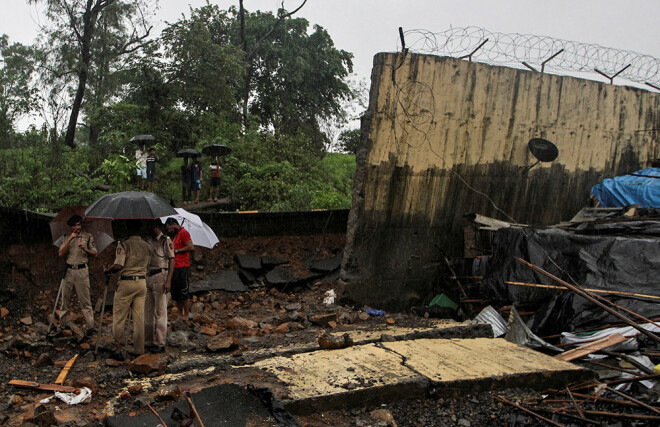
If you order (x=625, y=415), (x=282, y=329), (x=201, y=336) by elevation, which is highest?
(x=625, y=415)

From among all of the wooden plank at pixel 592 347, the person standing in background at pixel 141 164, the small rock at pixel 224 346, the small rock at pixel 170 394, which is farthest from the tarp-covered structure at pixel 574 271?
the person standing in background at pixel 141 164

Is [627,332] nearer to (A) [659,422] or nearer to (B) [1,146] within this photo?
(A) [659,422]

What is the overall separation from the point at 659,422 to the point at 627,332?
1865 mm

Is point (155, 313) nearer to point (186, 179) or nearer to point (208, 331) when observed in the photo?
point (208, 331)

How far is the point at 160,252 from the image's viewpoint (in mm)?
6090

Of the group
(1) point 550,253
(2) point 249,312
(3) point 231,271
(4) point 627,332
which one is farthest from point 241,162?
(4) point 627,332

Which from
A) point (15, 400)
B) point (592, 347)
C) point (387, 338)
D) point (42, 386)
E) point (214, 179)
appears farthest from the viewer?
point (214, 179)

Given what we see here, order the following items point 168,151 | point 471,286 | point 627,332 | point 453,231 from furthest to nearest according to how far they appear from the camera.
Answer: point 168,151, point 453,231, point 471,286, point 627,332

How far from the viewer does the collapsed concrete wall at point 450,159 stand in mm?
7395

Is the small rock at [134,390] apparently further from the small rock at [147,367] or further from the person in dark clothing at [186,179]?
the person in dark clothing at [186,179]

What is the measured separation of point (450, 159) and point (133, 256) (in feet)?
15.6

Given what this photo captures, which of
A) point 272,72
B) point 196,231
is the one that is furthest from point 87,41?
point 196,231

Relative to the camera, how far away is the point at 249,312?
320 inches

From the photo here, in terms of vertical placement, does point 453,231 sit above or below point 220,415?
above
